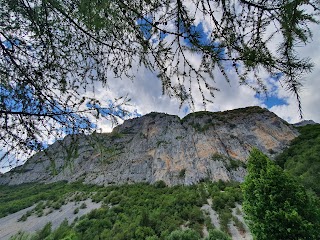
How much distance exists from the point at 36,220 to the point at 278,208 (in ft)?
79.8

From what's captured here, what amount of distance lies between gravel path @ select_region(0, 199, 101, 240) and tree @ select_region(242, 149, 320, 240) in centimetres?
1955

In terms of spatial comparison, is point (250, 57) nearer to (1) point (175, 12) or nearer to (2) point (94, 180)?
(1) point (175, 12)

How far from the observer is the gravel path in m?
20.9

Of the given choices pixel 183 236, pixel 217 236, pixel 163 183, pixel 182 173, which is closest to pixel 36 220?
pixel 163 183

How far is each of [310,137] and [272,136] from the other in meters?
5.64

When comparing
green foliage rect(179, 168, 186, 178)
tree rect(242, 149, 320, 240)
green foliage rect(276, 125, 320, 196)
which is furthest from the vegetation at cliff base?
green foliage rect(276, 125, 320, 196)

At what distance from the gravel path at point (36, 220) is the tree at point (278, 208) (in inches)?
770

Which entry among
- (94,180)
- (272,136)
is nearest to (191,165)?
(272,136)

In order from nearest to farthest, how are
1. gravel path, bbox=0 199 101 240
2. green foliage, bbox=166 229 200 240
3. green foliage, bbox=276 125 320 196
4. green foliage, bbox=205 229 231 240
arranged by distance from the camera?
green foliage, bbox=205 229 231 240 → green foliage, bbox=166 229 200 240 → green foliage, bbox=276 125 320 196 → gravel path, bbox=0 199 101 240

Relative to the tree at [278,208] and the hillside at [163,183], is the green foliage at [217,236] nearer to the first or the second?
the hillside at [163,183]

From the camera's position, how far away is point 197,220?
18.6 m

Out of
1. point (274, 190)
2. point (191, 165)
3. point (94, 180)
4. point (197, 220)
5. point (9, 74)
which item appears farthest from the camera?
point (94, 180)

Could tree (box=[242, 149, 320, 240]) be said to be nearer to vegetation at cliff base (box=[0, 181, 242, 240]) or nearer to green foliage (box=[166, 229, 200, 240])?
vegetation at cliff base (box=[0, 181, 242, 240])

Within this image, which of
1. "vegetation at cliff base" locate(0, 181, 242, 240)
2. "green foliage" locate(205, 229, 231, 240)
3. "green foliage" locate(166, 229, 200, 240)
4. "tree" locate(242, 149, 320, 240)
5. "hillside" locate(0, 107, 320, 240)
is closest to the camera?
"tree" locate(242, 149, 320, 240)
